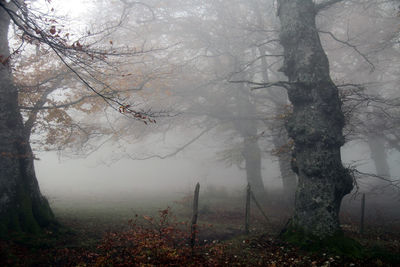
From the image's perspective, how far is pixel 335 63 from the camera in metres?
20.1

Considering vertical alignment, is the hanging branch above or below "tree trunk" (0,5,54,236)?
above

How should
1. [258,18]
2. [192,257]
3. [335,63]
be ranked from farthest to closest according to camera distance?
[335,63] < [258,18] < [192,257]

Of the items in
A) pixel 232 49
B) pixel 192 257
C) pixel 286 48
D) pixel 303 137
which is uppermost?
pixel 232 49

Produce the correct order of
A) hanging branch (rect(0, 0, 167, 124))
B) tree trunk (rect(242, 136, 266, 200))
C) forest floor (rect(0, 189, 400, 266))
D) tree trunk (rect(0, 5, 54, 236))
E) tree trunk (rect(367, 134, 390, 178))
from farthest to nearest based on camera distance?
tree trunk (rect(367, 134, 390, 178)) < tree trunk (rect(242, 136, 266, 200)) < tree trunk (rect(0, 5, 54, 236)) < forest floor (rect(0, 189, 400, 266)) < hanging branch (rect(0, 0, 167, 124))

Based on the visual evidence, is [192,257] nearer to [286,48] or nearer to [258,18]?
Answer: [286,48]

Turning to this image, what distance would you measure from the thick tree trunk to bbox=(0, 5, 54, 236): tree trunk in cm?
729

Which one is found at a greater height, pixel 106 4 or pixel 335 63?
pixel 106 4

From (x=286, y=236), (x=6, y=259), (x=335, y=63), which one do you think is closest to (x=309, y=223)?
(x=286, y=236)

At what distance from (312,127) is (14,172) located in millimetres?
8320

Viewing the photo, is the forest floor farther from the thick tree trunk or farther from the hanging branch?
the hanging branch

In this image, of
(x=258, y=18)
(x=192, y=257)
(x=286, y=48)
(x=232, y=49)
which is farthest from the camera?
(x=232, y=49)

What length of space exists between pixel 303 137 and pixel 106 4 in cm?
1564

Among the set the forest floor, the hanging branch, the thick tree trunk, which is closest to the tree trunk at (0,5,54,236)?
the forest floor

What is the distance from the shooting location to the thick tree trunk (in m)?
7.02
